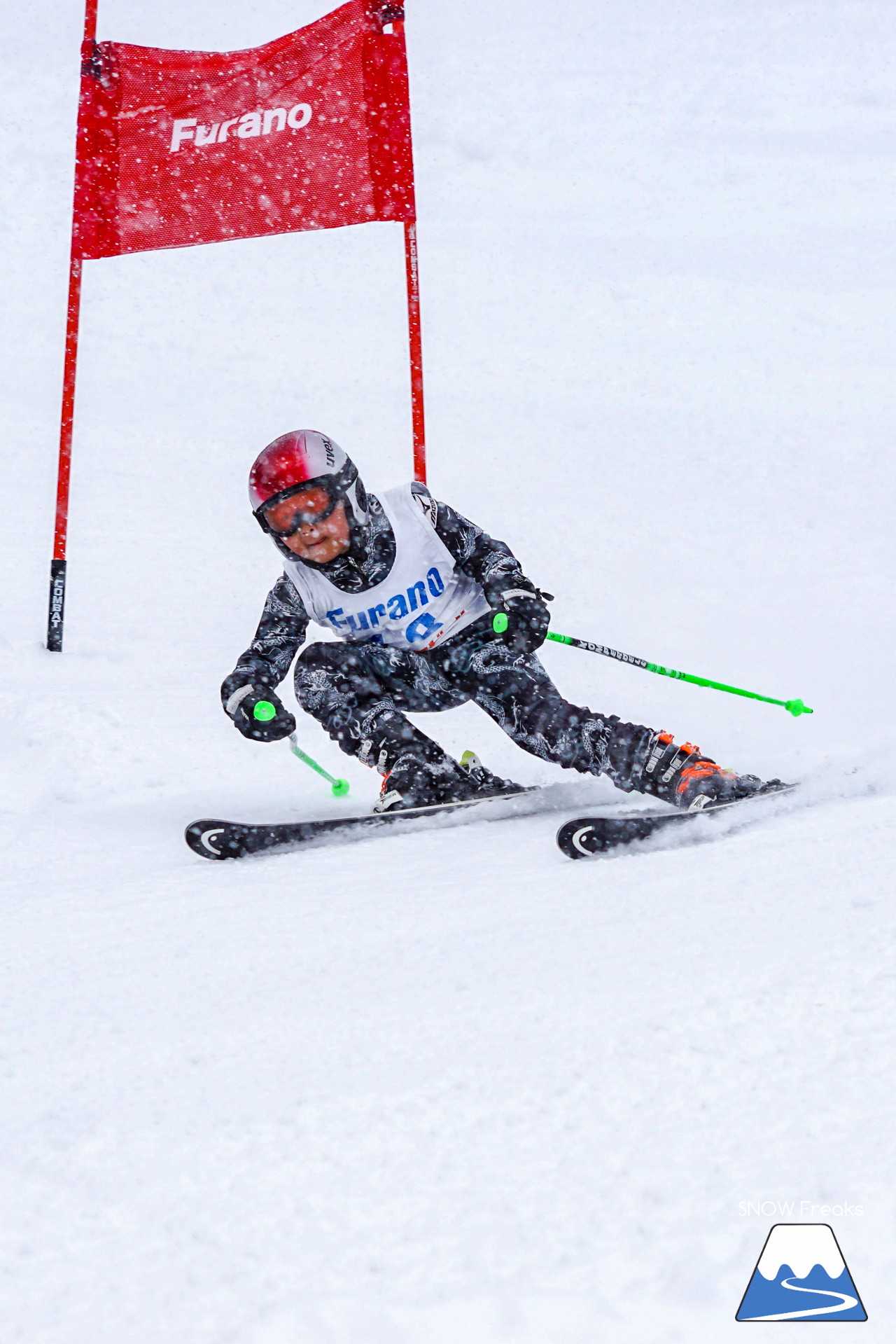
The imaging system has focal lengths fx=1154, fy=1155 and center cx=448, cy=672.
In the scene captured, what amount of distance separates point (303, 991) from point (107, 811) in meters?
2.14

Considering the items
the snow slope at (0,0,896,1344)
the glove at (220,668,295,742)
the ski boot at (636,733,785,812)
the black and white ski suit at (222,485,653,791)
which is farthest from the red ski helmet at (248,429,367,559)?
the ski boot at (636,733,785,812)

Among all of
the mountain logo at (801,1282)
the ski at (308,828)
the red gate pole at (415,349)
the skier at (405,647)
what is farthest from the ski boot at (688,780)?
the red gate pole at (415,349)

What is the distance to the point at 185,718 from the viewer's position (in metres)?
5.17

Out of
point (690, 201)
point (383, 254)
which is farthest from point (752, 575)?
point (690, 201)

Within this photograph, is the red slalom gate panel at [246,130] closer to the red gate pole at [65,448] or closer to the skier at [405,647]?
the red gate pole at [65,448]

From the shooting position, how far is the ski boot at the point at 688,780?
345 cm

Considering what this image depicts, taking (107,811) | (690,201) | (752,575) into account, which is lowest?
(107,811)

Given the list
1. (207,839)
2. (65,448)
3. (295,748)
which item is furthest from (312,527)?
(65,448)

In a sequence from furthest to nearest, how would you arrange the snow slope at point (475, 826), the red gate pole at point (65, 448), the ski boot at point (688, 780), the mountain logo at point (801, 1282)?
the red gate pole at point (65, 448) → the ski boot at point (688, 780) → the snow slope at point (475, 826) → the mountain logo at point (801, 1282)

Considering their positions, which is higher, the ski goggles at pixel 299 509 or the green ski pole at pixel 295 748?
the ski goggles at pixel 299 509

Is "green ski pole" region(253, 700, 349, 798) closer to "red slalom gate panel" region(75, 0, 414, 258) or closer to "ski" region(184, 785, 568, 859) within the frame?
"ski" region(184, 785, 568, 859)

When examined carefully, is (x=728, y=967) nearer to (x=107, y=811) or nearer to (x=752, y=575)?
(x=107, y=811)

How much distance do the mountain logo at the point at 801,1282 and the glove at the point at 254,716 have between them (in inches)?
98.0

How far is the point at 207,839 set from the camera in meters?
3.48
